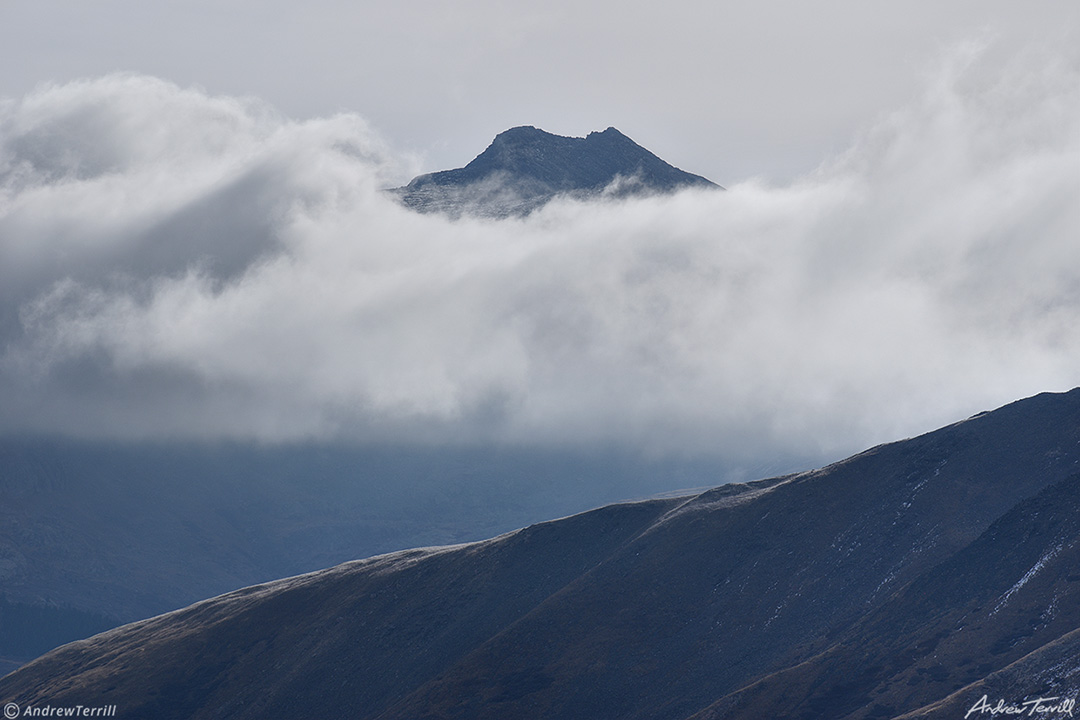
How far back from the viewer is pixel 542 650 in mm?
192000

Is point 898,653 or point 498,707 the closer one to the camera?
point 898,653

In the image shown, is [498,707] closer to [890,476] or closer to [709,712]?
[709,712]

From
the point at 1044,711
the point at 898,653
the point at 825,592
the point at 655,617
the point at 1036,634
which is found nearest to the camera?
the point at 1044,711

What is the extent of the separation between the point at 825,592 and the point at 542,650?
169 ft

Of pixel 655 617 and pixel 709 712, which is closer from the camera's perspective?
pixel 709 712

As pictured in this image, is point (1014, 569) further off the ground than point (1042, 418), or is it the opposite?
point (1042, 418)

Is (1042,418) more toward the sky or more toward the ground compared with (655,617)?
Answer: more toward the sky

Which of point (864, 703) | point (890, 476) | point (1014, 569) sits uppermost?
point (890, 476)

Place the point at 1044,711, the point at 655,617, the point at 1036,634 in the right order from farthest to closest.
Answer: the point at 655,617
the point at 1036,634
the point at 1044,711

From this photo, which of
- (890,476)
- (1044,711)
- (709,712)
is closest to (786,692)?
(709,712)

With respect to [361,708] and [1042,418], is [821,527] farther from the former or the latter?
[361,708]

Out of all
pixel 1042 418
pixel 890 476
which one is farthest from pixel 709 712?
pixel 1042 418

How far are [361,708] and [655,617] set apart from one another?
189 ft

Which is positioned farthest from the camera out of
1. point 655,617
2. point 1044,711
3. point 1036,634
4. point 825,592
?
point 655,617
